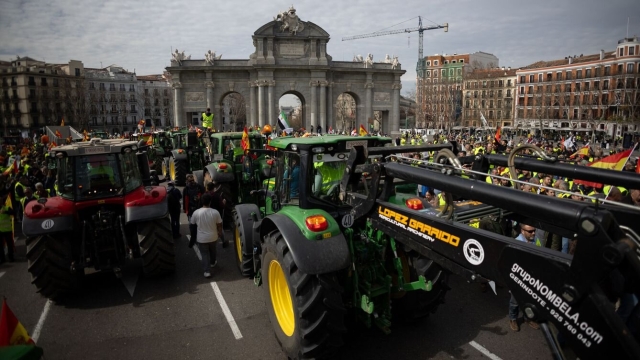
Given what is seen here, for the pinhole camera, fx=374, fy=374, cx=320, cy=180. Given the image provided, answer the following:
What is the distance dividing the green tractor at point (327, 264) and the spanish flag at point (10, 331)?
2.43m

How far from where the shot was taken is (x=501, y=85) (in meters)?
72.6

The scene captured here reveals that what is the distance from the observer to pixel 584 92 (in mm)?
56094

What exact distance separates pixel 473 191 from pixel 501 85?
80.1 meters

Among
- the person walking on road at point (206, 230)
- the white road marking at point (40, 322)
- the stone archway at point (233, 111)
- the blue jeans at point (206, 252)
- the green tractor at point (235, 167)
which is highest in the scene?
the stone archway at point (233, 111)

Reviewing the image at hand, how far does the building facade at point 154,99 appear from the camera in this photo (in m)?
84.1

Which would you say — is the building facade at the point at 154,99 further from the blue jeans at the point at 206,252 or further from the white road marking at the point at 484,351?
the white road marking at the point at 484,351

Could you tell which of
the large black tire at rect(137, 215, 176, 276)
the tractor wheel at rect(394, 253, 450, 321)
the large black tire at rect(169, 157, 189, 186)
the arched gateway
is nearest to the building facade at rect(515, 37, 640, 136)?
the arched gateway

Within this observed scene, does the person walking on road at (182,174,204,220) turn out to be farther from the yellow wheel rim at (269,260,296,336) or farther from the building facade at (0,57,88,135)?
the building facade at (0,57,88,135)

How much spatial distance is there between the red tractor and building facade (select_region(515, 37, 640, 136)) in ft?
169

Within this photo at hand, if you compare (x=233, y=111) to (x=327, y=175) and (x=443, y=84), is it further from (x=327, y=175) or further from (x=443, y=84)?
(x=327, y=175)

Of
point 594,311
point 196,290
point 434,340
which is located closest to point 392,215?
point 594,311

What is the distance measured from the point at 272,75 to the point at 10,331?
37144mm

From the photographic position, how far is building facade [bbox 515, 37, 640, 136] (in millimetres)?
48812

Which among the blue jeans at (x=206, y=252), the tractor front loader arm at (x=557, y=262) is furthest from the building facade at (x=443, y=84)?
the tractor front loader arm at (x=557, y=262)
